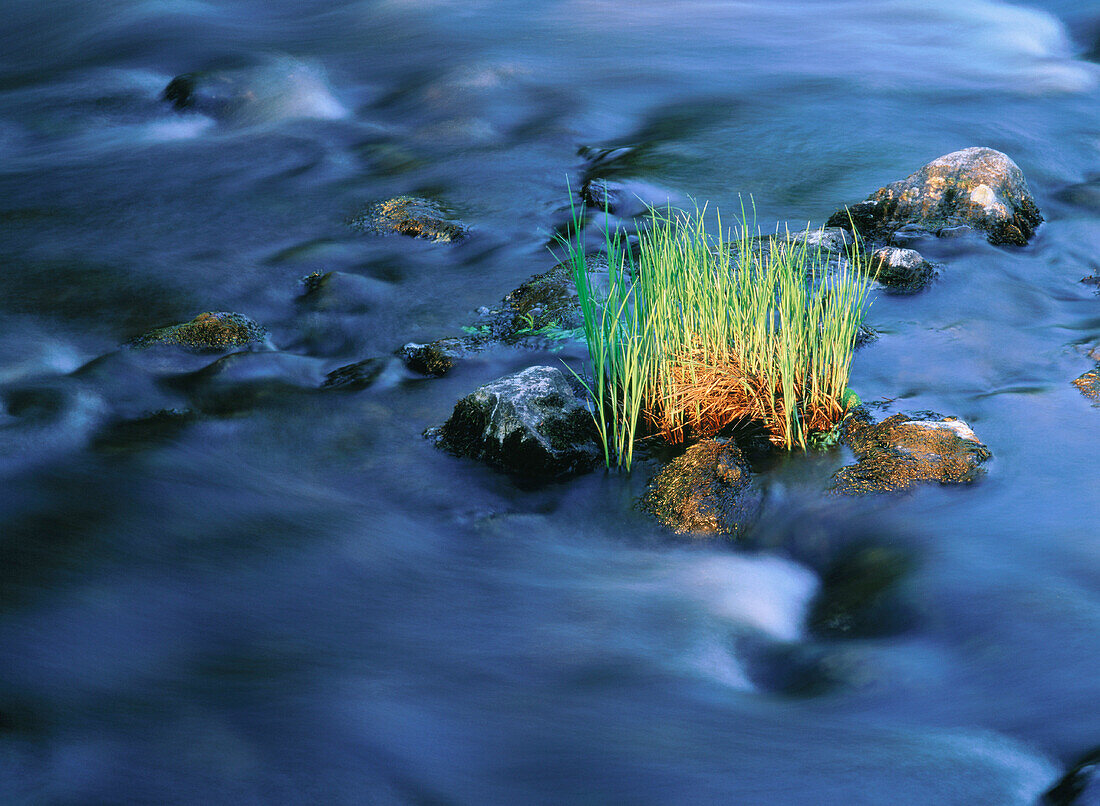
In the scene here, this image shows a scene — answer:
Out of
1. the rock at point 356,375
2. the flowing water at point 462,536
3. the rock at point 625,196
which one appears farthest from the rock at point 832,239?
the rock at point 356,375

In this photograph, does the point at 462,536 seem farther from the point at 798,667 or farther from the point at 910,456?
the point at 910,456

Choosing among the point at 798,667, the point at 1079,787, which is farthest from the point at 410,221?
the point at 1079,787

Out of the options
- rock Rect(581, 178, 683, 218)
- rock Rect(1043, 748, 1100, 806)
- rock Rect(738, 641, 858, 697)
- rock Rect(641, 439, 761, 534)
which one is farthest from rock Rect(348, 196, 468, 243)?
rock Rect(1043, 748, 1100, 806)

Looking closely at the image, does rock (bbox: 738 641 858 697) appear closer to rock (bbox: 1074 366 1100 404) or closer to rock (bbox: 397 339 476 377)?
rock (bbox: 1074 366 1100 404)

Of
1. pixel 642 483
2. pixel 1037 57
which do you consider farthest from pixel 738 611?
pixel 1037 57

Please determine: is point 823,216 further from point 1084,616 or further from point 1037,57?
point 1037,57

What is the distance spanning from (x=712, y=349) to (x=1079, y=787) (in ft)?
7.30

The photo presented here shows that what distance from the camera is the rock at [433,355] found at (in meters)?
4.92

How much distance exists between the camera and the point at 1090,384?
447cm

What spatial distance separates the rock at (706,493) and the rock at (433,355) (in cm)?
146

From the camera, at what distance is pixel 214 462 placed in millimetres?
4141

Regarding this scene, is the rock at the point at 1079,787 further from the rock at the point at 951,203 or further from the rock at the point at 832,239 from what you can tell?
the rock at the point at 951,203

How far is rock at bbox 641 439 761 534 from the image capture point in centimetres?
372

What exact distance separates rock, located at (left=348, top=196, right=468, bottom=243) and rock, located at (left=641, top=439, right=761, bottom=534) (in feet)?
10.4
